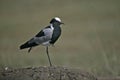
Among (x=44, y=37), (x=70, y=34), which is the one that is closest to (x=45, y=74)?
(x=44, y=37)

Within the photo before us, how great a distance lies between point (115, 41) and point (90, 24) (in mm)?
4726

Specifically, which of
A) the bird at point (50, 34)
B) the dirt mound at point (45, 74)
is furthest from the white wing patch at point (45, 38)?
the dirt mound at point (45, 74)

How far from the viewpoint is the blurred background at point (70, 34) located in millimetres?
17172

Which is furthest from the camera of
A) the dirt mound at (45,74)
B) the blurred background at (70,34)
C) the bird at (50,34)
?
the blurred background at (70,34)

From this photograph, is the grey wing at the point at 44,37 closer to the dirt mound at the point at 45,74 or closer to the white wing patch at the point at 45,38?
the white wing patch at the point at 45,38

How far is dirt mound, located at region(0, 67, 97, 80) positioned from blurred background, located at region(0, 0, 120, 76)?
9.71ft

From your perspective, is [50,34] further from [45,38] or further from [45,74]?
[45,74]

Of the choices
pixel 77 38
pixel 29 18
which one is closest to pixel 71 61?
pixel 77 38

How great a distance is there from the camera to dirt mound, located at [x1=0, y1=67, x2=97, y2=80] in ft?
36.2

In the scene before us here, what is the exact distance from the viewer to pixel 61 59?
63.2ft

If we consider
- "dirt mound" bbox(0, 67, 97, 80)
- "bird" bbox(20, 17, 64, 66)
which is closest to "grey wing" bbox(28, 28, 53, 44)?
"bird" bbox(20, 17, 64, 66)

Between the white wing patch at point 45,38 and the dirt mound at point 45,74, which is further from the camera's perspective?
the white wing patch at point 45,38

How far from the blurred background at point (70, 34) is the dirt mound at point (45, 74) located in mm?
2959

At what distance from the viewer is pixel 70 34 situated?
2597cm
